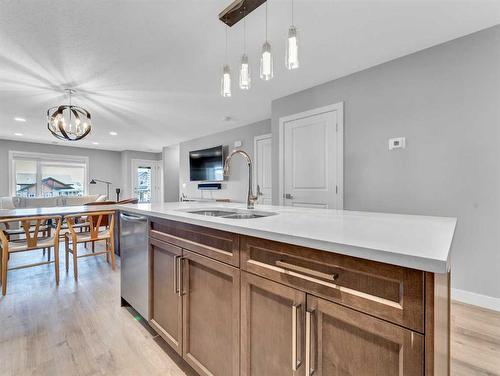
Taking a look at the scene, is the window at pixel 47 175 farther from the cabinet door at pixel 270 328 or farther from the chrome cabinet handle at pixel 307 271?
the chrome cabinet handle at pixel 307 271

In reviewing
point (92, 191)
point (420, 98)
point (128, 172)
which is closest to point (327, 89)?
point (420, 98)

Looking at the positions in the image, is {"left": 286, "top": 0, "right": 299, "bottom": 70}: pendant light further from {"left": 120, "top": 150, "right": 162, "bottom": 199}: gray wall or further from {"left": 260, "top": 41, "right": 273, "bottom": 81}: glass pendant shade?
{"left": 120, "top": 150, "right": 162, "bottom": 199}: gray wall

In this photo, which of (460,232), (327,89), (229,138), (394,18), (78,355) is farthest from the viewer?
(229,138)

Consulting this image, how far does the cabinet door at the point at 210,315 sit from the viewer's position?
1062mm

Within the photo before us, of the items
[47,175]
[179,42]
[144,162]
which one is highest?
[179,42]

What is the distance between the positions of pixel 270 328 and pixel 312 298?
253mm

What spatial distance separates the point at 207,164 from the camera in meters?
6.12

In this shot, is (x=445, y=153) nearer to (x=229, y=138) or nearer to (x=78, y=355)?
(x=78, y=355)

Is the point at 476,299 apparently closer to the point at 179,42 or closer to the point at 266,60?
the point at 266,60

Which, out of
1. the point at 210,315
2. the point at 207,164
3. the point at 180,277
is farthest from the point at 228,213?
the point at 207,164

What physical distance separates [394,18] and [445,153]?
1262 mm

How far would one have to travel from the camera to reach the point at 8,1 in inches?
67.4

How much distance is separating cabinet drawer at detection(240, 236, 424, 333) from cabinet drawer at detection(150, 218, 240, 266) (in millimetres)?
143

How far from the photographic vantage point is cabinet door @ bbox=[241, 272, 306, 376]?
2.69 feet
